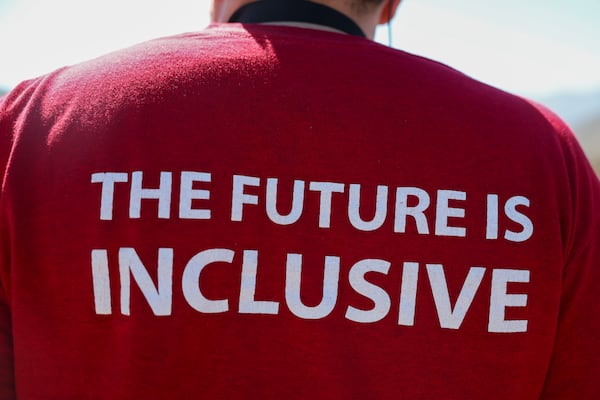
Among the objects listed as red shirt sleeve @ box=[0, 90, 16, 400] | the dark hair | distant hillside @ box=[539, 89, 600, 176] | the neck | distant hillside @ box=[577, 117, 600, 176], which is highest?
the dark hair

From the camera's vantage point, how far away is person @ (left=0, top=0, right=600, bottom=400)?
1073 millimetres

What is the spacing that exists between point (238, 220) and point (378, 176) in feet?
0.79

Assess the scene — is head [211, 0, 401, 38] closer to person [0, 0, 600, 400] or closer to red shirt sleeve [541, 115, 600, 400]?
person [0, 0, 600, 400]

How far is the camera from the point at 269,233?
3.53 ft

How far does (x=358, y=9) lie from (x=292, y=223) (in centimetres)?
47

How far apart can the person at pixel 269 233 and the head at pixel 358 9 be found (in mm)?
135

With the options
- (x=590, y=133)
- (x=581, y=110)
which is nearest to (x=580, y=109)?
(x=581, y=110)

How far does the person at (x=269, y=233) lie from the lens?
1.07 meters

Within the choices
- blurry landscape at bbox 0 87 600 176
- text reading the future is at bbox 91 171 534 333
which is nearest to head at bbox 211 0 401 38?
text reading the future is at bbox 91 171 534 333

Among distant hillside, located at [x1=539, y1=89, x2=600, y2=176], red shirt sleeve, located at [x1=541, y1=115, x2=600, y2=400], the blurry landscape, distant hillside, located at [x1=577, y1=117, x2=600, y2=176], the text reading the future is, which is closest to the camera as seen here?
the text reading the future is

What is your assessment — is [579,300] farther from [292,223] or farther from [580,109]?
[580,109]

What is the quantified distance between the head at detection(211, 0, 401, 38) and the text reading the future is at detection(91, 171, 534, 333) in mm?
376

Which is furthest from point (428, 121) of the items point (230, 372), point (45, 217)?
point (45, 217)

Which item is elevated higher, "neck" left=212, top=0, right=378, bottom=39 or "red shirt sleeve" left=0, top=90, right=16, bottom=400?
"neck" left=212, top=0, right=378, bottom=39
